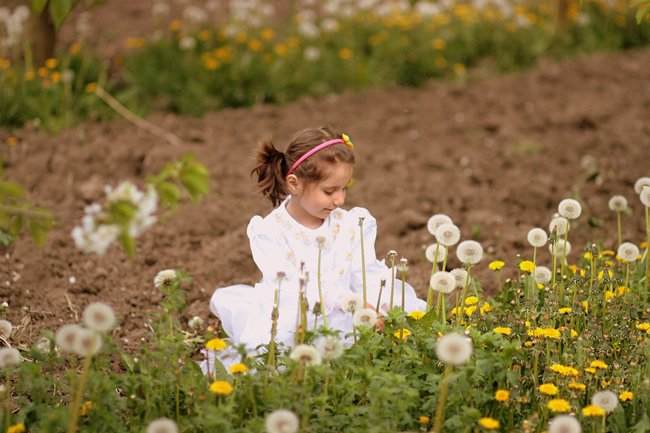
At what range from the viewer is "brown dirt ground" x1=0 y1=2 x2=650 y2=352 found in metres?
3.62

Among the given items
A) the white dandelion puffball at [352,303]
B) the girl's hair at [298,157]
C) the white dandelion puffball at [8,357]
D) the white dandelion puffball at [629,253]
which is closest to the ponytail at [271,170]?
the girl's hair at [298,157]

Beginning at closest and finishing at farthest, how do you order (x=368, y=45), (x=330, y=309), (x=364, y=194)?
(x=330, y=309)
(x=364, y=194)
(x=368, y=45)

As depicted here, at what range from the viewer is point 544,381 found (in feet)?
7.41

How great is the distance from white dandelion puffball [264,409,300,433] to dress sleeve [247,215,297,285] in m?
1.06

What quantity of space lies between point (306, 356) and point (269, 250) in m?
0.90

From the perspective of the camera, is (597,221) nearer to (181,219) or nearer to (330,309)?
(330,309)

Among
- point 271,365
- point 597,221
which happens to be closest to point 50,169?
point 271,365

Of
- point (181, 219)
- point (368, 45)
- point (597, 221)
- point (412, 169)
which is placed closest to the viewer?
point (597, 221)

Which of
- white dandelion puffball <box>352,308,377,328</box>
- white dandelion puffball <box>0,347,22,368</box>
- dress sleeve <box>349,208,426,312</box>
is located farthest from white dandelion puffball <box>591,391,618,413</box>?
white dandelion puffball <box>0,347,22,368</box>

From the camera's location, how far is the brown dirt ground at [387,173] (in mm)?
3621

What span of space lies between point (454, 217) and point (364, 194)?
719 mm

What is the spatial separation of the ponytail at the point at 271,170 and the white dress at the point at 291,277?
3.0 inches

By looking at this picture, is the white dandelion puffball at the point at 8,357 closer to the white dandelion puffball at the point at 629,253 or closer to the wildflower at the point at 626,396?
the wildflower at the point at 626,396

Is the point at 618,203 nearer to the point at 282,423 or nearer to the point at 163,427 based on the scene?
the point at 282,423
